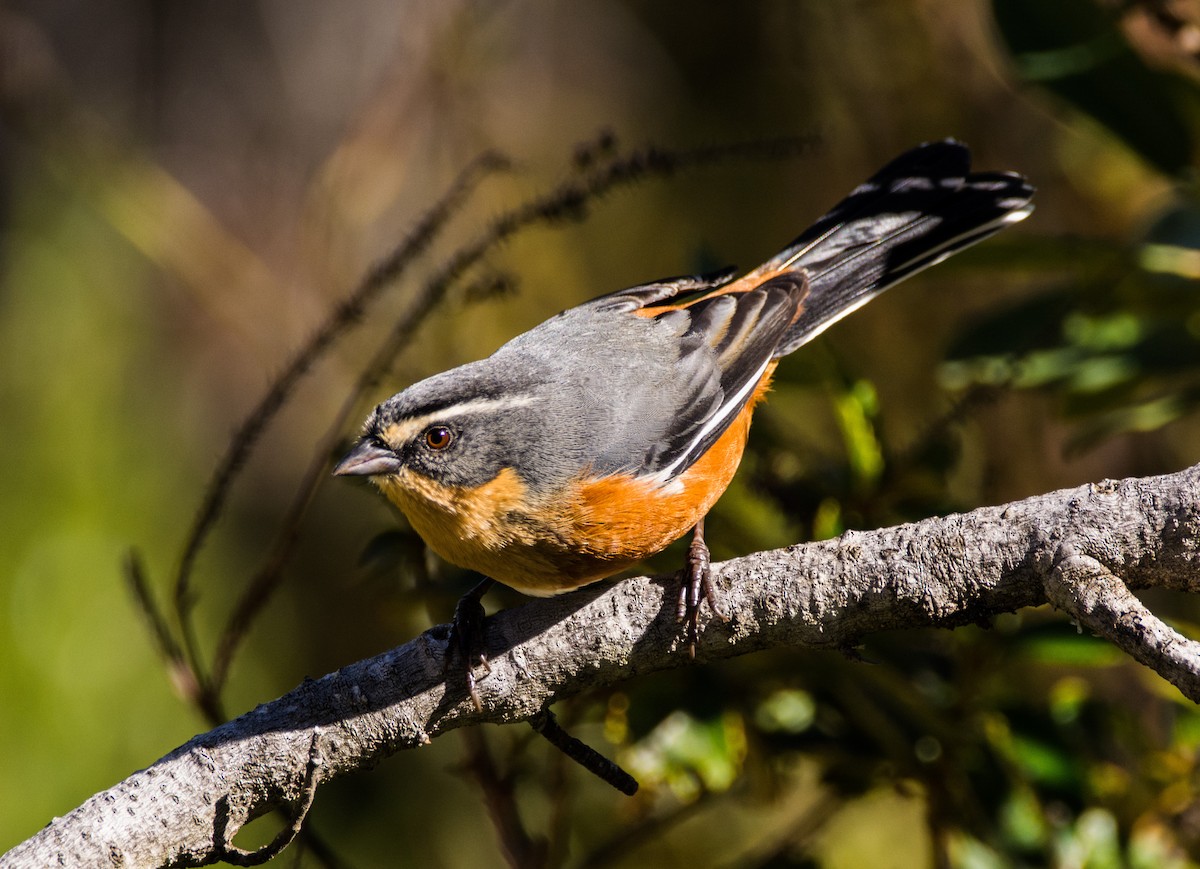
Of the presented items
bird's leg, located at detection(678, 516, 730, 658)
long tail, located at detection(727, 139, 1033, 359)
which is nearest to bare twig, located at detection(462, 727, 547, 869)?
bird's leg, located at detection(678, 516, 730, 658)

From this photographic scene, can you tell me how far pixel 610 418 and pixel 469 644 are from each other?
98cm

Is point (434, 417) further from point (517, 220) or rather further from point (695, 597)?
point (695, 597)

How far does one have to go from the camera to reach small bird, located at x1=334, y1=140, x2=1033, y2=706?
299 centimetres

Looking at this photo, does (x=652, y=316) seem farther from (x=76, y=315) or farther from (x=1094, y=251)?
(x=76, y=315)

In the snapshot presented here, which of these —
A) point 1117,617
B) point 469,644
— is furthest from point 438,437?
point 1117,617

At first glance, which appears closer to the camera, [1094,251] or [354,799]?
[1094,251]

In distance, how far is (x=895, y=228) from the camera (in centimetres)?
388

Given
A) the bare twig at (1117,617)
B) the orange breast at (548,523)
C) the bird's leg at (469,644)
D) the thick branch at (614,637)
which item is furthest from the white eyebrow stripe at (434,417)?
the bare twig at (1117,617)

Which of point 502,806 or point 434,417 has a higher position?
point 434,417

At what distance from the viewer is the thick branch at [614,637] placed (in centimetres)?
202

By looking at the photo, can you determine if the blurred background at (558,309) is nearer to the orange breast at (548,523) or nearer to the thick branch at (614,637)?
the orange breast at (548,523)

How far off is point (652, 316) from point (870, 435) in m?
0.83

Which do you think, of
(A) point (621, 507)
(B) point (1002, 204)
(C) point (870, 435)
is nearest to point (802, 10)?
(B) point (1002, 204)

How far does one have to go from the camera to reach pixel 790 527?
3406mm
